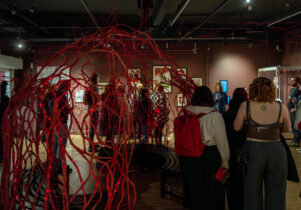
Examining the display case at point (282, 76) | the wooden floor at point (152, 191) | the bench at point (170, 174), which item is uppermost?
the display case at point (282, 76)

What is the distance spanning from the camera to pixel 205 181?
2.48 metres

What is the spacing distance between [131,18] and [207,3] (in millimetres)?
2479

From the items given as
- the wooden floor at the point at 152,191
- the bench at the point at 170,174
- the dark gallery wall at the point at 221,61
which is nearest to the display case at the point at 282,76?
the dark gallery wall at the point at 221,61

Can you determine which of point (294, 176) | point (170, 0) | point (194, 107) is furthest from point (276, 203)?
point (170, 0)

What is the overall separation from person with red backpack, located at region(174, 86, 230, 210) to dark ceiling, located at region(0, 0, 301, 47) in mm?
4895

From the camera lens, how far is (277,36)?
9797mm

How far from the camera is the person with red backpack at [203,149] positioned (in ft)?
7.85

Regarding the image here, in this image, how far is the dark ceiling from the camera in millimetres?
7164

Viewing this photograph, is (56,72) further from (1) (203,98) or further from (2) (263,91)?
(2) (263,91)

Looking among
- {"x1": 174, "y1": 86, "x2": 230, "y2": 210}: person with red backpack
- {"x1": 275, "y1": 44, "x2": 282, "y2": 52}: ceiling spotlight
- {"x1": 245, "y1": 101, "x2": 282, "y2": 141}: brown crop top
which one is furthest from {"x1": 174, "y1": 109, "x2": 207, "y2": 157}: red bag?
{"x1": 275, "y1": 44, "x2": 282, "y2": 52}: ceiling spotlight

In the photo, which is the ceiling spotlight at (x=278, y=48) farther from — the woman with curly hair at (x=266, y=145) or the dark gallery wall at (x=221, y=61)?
the woman with curly hair at (x=266, y=145)

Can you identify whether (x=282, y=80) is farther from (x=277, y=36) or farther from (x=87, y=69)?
(x=87, y=69)

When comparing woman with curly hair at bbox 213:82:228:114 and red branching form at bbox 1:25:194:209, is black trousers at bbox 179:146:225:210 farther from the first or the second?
woman with curly hair at bbox 213:82:228:114

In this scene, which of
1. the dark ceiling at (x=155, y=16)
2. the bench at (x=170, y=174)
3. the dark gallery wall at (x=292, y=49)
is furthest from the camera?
the dark gallery wall at (x=292, y=49)
